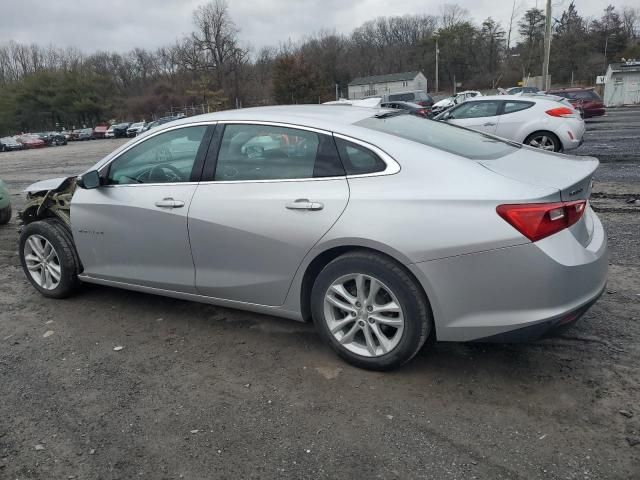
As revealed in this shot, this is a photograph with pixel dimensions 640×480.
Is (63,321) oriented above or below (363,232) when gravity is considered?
below

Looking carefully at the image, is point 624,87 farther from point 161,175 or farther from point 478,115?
point 161,175

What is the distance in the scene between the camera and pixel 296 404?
9.70 feet

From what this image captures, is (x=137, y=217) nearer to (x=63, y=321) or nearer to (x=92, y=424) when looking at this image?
(x=63, y=321)

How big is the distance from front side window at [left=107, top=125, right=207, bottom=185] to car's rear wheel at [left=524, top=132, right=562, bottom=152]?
930cm

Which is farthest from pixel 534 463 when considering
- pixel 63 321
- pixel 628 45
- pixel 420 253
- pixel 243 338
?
pixel 628 45

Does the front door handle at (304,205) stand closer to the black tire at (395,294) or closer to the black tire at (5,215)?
the black tire at (395,294)

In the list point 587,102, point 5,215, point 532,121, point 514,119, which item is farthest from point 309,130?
point 587,102

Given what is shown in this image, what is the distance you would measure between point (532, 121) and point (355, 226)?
386 inches

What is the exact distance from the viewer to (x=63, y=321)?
4266mm

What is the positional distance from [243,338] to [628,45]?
8577cm

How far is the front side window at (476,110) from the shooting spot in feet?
39.9

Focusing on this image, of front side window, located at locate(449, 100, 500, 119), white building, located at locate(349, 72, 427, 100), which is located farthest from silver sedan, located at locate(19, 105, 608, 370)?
white building, located at locate(349, 72, 427, 100)

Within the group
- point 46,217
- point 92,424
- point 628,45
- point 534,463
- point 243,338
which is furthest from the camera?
point 628,45

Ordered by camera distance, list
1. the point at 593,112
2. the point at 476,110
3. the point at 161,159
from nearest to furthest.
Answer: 1. the point at 161,159
2. the point at 476,110
3. the point at 593,112
